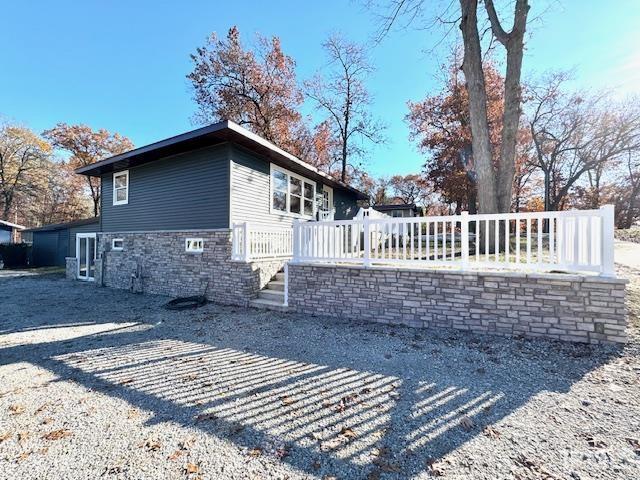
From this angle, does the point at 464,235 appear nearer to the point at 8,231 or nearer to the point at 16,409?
the point at 16,409

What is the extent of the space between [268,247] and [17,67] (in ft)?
64.9

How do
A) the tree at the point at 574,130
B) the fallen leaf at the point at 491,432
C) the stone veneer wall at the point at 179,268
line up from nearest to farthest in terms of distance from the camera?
the fallen leaf at the point at 491,432
the stone veneer wall at the point at 179,268
the tree at the point at 574,130

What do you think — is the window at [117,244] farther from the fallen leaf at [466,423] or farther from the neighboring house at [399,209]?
the neighboring house at [399,209]

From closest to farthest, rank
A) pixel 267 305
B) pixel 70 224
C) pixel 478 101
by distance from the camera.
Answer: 1. pixel 267 305
2. pixel 478 101
3. pixel 70 224

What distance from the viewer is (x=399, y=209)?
21.9 metres

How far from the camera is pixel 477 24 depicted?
7949mm

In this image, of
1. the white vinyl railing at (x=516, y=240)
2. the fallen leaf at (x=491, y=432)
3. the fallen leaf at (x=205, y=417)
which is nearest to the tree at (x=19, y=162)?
the white vinyl railing at (x=516, y=240)

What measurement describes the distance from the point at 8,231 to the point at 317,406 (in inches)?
1087

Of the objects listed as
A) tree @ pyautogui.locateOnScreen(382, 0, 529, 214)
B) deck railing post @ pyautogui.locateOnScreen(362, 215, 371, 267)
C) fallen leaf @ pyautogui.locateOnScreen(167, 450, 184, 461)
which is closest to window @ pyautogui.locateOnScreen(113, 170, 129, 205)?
deck railing post @ pyautogui.locateOnScreen(362, 215, 371, 267)

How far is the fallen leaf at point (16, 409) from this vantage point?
257cm

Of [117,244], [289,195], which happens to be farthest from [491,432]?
[117,244]

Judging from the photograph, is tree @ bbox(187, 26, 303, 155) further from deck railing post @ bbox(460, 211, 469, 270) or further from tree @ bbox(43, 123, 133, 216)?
deck railing post @ bbox(460, 211, 469, 270)

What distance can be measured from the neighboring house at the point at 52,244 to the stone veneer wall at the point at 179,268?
349 inches

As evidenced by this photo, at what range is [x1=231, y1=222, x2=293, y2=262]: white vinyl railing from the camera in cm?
697
